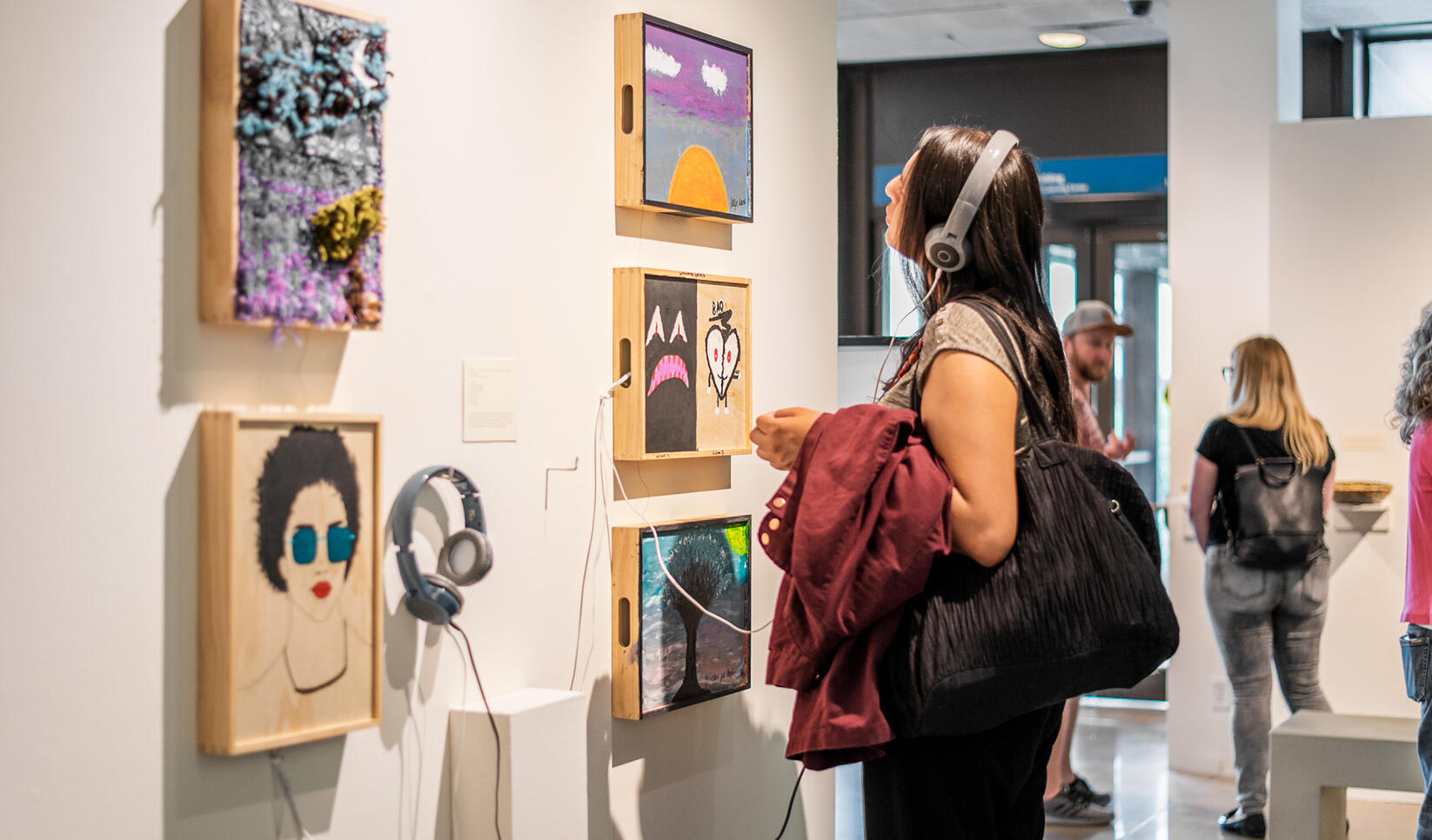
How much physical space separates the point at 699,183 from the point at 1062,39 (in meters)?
5.33

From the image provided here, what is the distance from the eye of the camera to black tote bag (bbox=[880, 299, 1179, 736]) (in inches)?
70.7

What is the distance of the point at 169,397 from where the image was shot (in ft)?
5.53

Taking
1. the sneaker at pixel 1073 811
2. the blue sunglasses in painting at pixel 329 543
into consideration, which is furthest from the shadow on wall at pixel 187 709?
the sneaker at pixel 1073 811

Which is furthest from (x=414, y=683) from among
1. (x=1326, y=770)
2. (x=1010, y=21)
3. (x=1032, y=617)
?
(x=1010, y=21)

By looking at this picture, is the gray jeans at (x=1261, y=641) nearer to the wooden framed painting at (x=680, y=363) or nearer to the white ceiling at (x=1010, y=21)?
the wooden framed painting at (x=680, y=363)

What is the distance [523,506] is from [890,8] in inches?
208

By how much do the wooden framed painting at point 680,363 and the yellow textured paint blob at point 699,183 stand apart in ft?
0.48

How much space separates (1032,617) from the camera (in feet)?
5.91

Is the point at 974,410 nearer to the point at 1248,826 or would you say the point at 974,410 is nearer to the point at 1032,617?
the point at 1032,617

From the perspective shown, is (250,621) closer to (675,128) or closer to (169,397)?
(169,397)

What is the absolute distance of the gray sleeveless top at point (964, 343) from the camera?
1.80 meters

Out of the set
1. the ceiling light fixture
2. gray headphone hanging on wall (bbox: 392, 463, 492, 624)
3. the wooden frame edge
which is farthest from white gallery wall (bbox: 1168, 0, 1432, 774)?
gray headphone hanging on wall (bbox: 392, 463, 492, 624)

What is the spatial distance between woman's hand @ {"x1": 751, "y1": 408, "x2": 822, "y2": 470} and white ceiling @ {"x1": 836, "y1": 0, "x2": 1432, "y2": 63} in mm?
5211

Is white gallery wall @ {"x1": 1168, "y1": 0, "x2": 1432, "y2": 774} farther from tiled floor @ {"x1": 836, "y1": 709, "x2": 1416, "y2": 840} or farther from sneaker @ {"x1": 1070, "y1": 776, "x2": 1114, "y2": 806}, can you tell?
sneaker @ {"x1": 1070, "y1": 776, "x2": 1114, "y2": 806}
